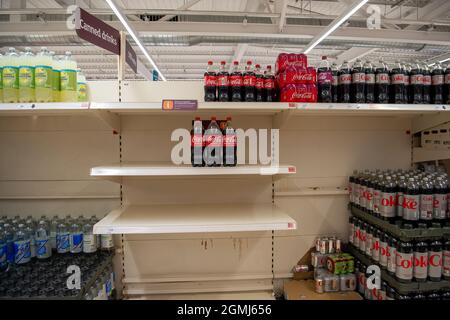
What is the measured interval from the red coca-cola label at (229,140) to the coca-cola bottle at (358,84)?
35.1 inches

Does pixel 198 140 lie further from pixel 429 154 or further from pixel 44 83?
pixel 429 154

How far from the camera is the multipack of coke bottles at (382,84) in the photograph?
198 cm

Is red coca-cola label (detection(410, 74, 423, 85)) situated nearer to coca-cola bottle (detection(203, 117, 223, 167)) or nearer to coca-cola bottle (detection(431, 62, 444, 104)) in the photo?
coca-cola bottle (detection(431, 62, 444, 104))

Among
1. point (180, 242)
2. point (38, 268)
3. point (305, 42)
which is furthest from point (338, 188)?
point (305, 42)

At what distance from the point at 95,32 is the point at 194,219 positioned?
4.32ft

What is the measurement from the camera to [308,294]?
2.29m

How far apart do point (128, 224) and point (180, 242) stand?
75 centimetres

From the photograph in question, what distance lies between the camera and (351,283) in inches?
91.9

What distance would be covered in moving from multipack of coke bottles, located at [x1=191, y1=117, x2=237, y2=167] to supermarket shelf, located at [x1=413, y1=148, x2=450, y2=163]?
5.48 feet

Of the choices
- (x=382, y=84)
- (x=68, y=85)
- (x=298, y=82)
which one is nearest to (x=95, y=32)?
(x=68, y=85)

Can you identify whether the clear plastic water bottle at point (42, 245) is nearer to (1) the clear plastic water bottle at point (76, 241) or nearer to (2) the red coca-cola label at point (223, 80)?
(1) the clear plastic water bottle at point (76, 241)

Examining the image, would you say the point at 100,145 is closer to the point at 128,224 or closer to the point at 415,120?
the point at 128,224

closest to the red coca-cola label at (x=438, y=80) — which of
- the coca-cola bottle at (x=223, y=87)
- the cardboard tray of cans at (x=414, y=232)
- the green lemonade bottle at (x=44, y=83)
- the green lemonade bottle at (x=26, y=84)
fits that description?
the cardboard tray of cans at (x=414, y=232)

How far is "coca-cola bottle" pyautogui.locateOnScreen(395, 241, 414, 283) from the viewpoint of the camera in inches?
74.8
